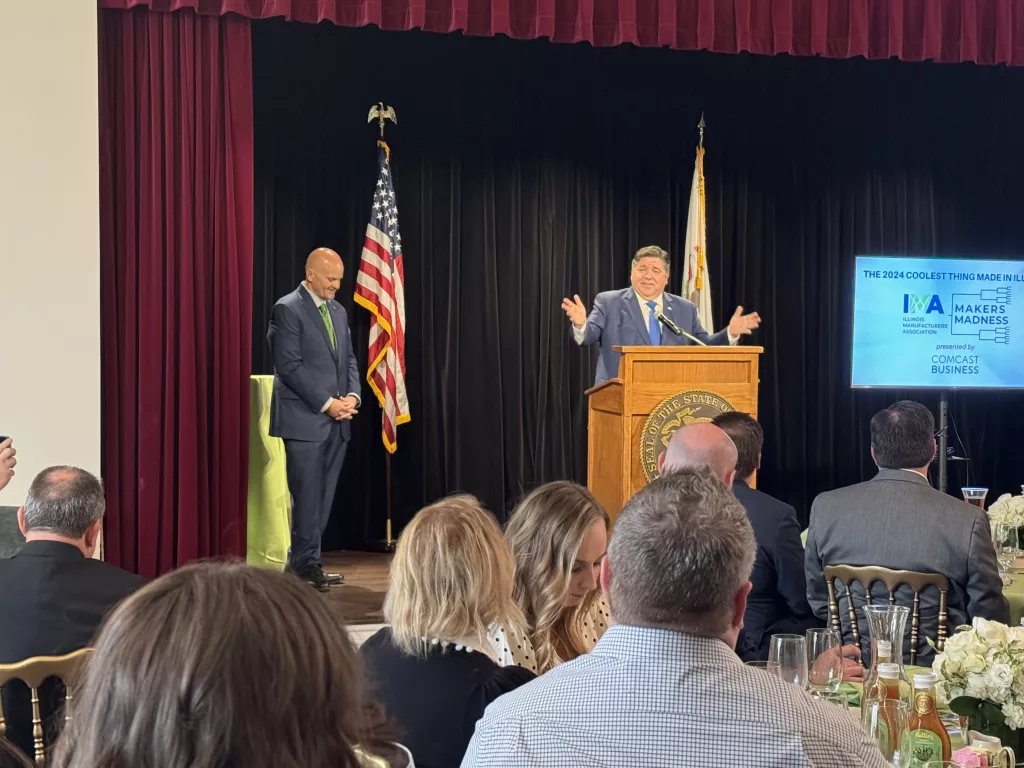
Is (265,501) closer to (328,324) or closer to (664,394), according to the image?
(328,324)

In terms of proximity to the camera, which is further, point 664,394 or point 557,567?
point 664,394

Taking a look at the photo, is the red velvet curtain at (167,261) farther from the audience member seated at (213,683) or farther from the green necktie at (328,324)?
the audience member seated at (213,683)

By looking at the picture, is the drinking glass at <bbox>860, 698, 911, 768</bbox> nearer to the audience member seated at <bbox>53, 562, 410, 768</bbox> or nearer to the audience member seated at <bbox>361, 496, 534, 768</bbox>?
the audience member seated at <bbox>361, 496, 534, 768</bbox>

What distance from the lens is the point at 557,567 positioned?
241 cm

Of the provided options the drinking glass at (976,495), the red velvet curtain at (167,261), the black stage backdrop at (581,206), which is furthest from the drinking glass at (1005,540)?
the black stage backdrop at (581,206)

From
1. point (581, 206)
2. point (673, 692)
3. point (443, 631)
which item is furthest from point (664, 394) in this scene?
point (673, 692)

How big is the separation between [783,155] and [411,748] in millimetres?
6838

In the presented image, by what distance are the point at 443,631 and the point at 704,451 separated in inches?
54.5

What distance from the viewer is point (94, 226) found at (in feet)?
16.8

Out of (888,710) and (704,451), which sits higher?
(704,451)

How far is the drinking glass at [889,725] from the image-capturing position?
1734 mm

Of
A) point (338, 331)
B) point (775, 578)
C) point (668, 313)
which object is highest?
point (668, 313)

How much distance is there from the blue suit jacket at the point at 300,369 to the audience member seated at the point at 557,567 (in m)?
3.76

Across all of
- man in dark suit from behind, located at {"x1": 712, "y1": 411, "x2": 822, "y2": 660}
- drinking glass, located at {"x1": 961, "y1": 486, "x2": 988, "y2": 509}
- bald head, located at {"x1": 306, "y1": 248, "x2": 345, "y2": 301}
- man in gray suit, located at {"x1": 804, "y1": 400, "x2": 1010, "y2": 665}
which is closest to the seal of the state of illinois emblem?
drinking glass, located at {"x1": 961, "y1": 486, "x2": 988, "y2": 509}
